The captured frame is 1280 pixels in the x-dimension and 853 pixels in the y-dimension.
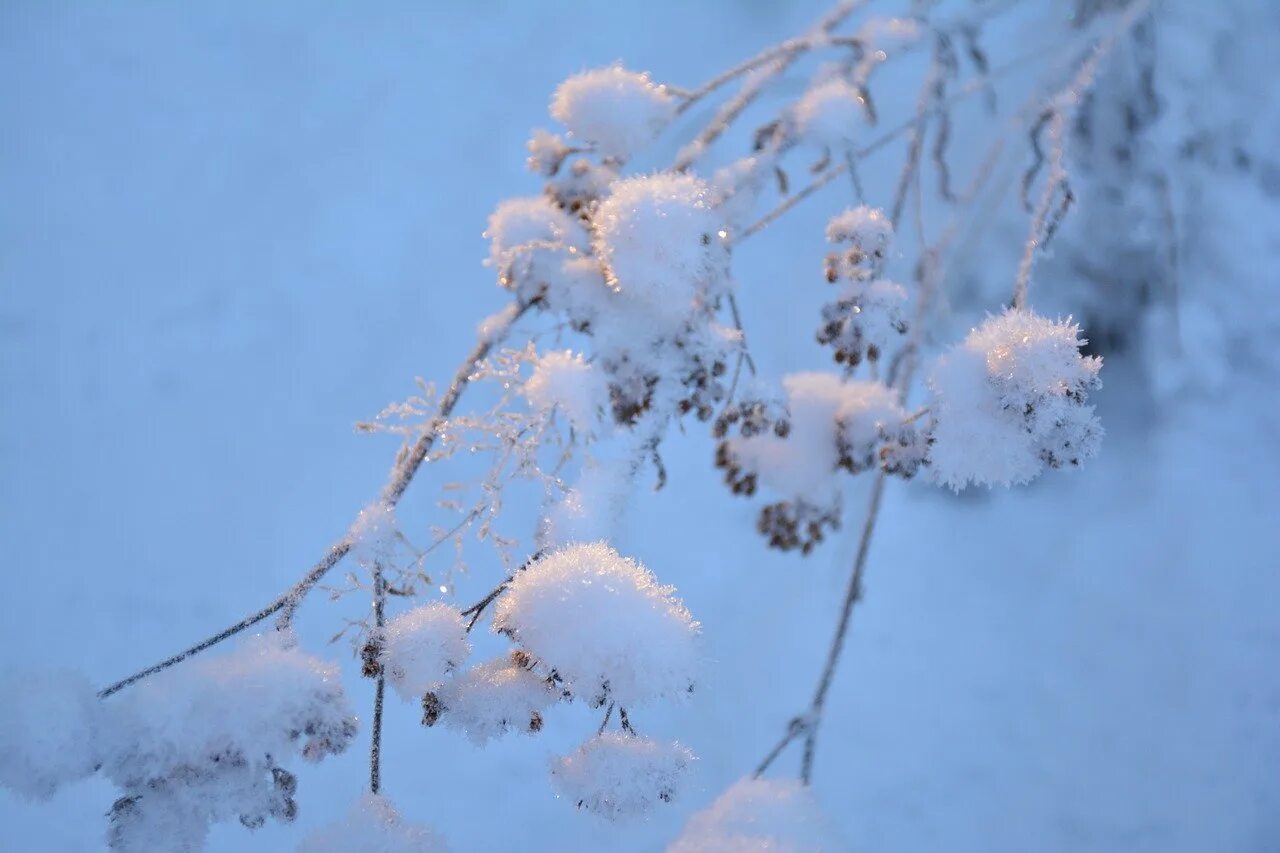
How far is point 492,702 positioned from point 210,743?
0.21 m

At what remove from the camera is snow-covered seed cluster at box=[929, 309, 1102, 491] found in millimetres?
729

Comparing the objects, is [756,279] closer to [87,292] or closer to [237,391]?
[237,391]

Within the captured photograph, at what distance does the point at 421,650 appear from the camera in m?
0.72

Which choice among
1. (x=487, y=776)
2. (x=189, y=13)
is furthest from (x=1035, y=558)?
(x=189, y=13)

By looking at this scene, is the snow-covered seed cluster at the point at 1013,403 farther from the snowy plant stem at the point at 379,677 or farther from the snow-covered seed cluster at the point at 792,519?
the snowy plant stem at the point at 379,677

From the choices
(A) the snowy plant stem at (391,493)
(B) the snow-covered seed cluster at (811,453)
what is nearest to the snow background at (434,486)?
(B) the snow-covered seed cluster at (811,453)

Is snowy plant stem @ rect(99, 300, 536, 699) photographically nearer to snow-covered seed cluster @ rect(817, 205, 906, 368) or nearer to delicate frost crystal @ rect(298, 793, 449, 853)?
delicate frost crystal @ rect(298, 793, 449, 853)

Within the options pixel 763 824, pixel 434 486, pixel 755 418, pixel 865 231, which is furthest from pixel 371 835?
pixel 434 486

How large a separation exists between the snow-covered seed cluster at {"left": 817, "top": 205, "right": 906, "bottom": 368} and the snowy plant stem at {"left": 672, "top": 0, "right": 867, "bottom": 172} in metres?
0.19

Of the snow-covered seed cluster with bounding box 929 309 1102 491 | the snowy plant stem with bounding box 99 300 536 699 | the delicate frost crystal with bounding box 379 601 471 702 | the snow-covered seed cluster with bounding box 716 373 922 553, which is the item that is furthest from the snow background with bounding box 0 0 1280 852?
the snow-covered seed cluster with bounding box 929 309 1102 491

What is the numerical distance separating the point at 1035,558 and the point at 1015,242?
0.78m

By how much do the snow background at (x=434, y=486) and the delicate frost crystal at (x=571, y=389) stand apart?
0.88 meters

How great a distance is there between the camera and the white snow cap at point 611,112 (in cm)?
98

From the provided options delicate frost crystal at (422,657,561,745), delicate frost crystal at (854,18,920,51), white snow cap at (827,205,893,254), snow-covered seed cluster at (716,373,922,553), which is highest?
delicate frost crystal at (854,18,920,51)
